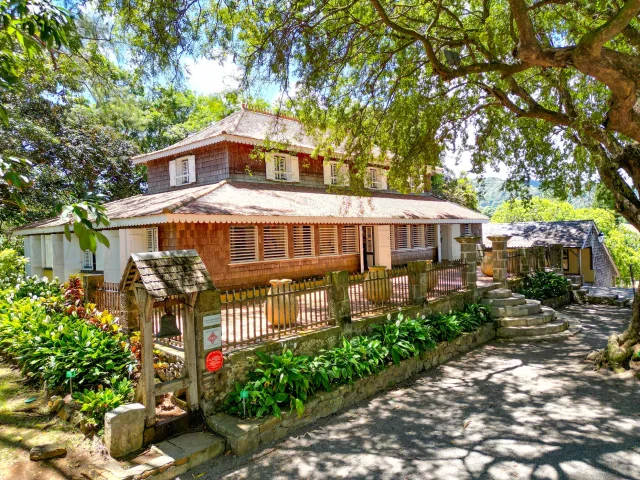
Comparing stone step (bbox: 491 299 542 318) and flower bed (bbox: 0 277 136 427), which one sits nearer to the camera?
flower bed (bbox: 0 277 136 427)

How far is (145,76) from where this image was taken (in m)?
8.03

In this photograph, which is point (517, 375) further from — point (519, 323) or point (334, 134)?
point (334, 134)

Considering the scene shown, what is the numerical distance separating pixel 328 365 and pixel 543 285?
11799 millimetres

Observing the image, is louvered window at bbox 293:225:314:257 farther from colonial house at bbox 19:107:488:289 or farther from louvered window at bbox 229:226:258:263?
Answer: louvered window at bbox 229:226:258:263

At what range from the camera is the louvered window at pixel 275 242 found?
1405cm

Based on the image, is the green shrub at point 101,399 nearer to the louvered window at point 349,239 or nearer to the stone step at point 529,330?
the stone step at point 529,330

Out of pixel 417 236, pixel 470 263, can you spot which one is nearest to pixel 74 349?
pixel 470 263

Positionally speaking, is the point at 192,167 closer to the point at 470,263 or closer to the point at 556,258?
the point at 470,263

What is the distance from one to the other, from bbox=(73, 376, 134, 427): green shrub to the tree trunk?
9448 mm

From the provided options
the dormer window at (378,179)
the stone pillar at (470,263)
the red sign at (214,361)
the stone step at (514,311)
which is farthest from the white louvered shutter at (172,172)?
the stone step at (514,311)

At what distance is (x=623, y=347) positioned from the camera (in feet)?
27.3

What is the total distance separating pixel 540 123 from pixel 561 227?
1617 centimetres

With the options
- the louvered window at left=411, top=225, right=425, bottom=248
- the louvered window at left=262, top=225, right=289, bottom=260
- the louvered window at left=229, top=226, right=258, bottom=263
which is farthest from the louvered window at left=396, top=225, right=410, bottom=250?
the louvered window at left=229, top=226, right=258, bottom=263

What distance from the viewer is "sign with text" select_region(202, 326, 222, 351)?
5.98 meters
